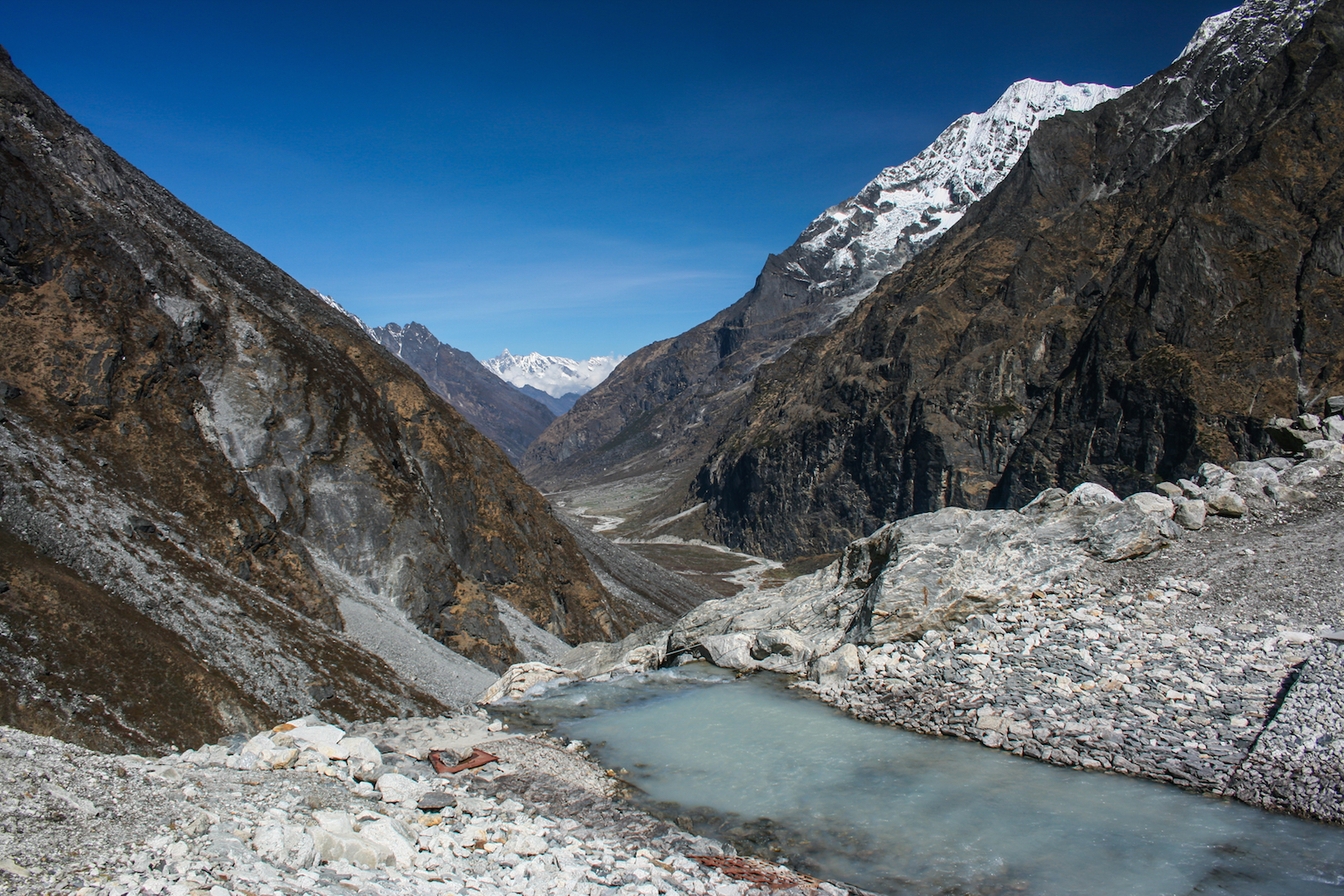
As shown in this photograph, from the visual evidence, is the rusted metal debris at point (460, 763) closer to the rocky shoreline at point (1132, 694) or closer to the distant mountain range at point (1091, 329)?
the rocky shoreline at point (1132, 694)

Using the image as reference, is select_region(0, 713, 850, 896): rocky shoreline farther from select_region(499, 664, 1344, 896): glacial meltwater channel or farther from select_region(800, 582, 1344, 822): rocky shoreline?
select_region(800, 582, 1344, 822): rocky shoreline

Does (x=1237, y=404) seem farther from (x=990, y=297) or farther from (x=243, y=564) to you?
(x=243, y=564)

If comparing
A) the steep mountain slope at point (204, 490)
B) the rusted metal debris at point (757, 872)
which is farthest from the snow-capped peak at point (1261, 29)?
the rusted metal debris at point (757, 872)

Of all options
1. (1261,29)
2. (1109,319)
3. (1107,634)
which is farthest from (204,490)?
(1261,29)

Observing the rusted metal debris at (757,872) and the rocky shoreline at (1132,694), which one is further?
the rocky shoreline at (1132,694)

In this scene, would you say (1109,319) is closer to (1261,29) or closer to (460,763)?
(1261,29)

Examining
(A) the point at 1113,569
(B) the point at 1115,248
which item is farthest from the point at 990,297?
(A) the point at 1113,569

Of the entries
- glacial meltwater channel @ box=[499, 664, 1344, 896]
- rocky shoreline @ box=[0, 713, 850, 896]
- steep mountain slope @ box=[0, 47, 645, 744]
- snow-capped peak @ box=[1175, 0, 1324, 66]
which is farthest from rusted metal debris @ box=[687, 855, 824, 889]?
snow-capped peak @ box=[1175, 0, 1324, 66]
